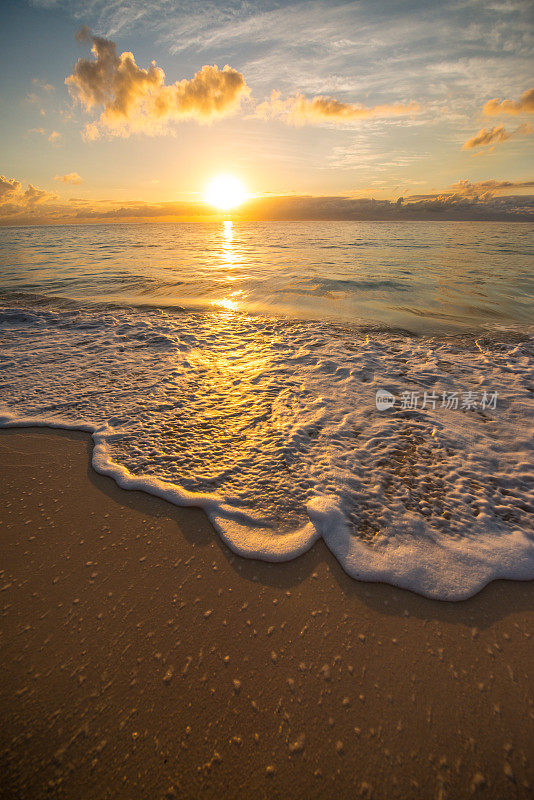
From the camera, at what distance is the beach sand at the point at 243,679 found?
60.0 inches

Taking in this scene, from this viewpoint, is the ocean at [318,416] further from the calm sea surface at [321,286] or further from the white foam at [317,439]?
the calm sea surface at [321,286]

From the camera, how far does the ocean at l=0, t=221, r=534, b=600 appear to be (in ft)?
8.72

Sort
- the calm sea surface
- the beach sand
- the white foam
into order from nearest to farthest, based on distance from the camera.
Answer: the beach sand → the white foam → the calm sea surface

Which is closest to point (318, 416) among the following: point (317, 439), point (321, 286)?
point (317, 439)

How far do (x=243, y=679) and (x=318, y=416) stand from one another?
283 centimetres

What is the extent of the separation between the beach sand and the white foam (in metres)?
0.28

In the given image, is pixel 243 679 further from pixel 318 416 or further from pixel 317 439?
pixel 318 416

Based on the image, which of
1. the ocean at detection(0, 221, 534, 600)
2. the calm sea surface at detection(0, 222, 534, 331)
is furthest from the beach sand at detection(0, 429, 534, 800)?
the calm sea surface at detection(0, 222, 534, 331)

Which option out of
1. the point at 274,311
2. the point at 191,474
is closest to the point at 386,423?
the point at 191,474

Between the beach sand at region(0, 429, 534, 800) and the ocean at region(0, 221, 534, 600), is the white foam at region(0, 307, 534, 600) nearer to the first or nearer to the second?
the ocean at region(0, 221, 534, 600)

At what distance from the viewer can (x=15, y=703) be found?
1.76 meters

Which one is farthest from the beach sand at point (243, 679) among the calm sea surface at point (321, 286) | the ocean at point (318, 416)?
the calm sea surface at point (321, 286)

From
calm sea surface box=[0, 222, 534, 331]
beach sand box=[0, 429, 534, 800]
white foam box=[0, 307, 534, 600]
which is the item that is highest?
calm sea surface box=[0, 222, 534, 331]

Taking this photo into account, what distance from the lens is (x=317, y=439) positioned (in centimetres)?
374
